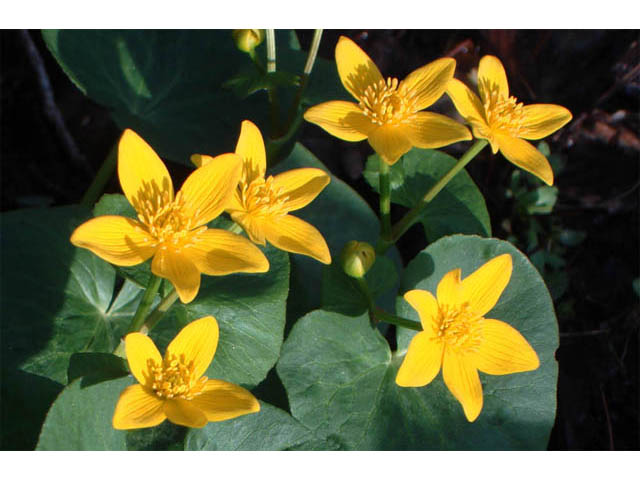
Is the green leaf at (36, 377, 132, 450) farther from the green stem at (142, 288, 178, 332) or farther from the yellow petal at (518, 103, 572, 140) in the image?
the yellow petal at (518, 103, 572, 140)

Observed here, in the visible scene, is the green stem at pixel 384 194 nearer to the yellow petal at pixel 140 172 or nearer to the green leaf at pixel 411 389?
the green leaf at pixel 411 389

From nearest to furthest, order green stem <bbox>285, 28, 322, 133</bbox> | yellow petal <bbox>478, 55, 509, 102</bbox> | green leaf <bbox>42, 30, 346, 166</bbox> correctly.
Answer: yellow petal <bbox>478, 55, 509, 102</bbox>
green stem <bbox>285, 28, 322, 133</bbox>
green leaf <bbox>42, 30, 346, 166</bbox>

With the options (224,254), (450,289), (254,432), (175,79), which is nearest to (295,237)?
(224,254)

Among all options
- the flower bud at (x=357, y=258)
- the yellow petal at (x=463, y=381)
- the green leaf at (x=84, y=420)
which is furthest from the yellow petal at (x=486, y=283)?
the green leaf at (x=84, y=420)

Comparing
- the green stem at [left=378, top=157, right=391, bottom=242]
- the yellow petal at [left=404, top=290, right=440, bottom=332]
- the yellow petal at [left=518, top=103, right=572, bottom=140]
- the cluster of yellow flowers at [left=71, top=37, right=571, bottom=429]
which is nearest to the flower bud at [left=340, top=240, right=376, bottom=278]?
the cluster of yellow flowers at [left=71, top=37, right=571, bottom=429]

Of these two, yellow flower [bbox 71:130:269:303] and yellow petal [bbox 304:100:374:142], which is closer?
yellow flower [bbox 71:130:269:303]

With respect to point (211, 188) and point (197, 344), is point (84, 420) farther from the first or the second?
point (211, 188)
